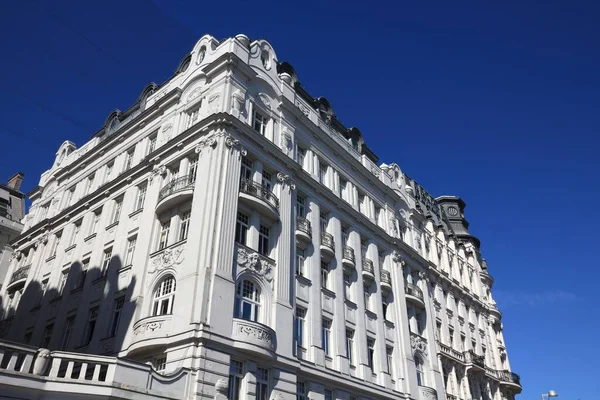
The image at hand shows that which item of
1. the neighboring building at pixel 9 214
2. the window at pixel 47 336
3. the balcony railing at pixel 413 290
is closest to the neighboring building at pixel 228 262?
the window at pixel 47 336

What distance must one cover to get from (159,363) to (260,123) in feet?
51.2

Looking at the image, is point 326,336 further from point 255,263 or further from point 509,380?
point 509,380

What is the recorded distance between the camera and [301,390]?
25.4m

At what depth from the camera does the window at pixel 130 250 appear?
27934mm

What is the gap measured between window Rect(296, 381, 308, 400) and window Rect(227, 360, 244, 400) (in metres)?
4.34

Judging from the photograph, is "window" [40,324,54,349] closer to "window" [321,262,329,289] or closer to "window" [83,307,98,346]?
"window" [83,307,98,346]

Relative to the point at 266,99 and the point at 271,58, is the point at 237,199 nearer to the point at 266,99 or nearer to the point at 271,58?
the point at 266,99

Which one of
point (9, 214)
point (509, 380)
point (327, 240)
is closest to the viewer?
point (327, 240)

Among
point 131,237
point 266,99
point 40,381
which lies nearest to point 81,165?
point 131,237

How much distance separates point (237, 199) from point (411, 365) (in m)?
18.4

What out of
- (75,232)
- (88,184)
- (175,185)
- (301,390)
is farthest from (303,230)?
(88,184)

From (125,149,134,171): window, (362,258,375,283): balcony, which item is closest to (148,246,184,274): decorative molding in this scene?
(125,149,134,171): window

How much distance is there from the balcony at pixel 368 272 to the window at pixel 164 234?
14.1 m

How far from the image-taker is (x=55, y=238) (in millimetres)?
36750
